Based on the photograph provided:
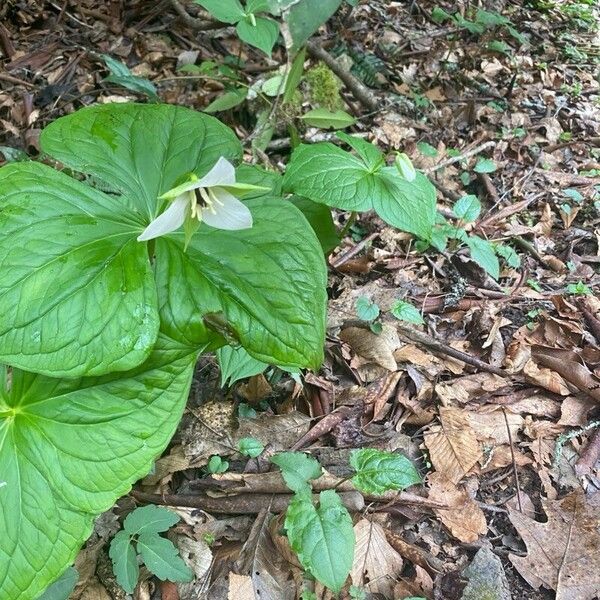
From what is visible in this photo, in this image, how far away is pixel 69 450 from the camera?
1200 millimetres

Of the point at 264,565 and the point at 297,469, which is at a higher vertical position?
the point at 297,469

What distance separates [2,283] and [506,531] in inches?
59.6

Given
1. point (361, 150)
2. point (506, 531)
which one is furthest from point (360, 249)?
point (506, 531)

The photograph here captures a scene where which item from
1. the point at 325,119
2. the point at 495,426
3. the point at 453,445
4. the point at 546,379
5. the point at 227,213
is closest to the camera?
the point at 227,213

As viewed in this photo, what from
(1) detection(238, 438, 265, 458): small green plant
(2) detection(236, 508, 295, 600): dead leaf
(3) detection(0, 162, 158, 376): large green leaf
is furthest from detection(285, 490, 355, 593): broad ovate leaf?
(3) detection(0, 162, 158, 376): large green leaf

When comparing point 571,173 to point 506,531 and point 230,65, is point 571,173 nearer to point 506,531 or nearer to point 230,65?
point 230,65

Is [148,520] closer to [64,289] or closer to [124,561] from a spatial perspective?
[124,561]

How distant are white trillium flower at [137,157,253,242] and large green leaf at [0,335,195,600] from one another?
0.93 ft

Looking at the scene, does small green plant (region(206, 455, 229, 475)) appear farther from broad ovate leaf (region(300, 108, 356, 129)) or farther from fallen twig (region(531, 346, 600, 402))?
broad ovate leaf (region(300, 108, 356, 129))

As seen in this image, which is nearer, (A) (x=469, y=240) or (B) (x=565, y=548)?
(B) (x=565, y=548)

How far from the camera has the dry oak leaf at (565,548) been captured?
5.17 ft

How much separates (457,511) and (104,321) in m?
1.19

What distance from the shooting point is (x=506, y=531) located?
1.71 m

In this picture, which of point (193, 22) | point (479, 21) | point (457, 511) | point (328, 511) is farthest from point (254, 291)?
point (479, 21)
